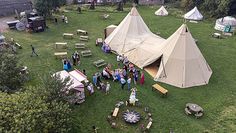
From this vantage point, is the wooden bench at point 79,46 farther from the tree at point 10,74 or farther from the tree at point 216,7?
the tree at point 216,7

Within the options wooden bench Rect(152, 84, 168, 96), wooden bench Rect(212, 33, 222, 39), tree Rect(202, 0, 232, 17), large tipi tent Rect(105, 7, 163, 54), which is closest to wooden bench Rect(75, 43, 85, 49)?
large tipi tent Rect(105, 7, 163, 54)

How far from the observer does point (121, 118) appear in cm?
1783

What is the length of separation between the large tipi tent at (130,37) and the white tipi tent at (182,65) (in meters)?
3.56

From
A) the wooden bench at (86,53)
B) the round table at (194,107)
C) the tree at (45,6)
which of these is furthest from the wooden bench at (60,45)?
the round table at (194,107)

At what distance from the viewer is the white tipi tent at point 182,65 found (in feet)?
72.1

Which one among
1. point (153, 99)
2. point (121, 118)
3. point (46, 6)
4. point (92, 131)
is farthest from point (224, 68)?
point (46, 6)

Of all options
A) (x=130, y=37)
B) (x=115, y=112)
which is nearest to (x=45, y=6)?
(x=130, y=37)

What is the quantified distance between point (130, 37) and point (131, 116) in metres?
11.5

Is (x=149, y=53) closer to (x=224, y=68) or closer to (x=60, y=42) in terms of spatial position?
(x=224, y=68)

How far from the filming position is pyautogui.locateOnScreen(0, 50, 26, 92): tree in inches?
683

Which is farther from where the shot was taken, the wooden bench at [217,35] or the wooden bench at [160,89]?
the wooden bench at [217,35]

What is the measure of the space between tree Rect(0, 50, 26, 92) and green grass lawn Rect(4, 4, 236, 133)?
2.92 metres

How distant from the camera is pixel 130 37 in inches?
1072

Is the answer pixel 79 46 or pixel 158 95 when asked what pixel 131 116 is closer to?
pixel 158 95
